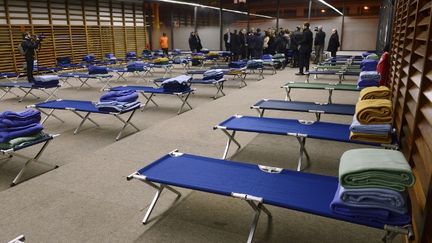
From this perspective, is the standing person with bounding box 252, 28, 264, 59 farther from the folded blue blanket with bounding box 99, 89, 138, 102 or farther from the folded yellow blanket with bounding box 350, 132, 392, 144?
the folded yellow blanket with bounding box 350, 132, 392, 144

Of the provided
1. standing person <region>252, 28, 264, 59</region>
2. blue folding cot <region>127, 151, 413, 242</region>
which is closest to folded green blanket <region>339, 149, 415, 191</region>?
blue folding cot <region>127, 151, 413, 242</region>

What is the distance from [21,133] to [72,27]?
1209 cm

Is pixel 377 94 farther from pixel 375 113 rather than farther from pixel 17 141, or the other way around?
pixel 17 141

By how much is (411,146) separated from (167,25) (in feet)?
64.6

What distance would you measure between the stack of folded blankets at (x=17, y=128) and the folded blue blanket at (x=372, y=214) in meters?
3.03

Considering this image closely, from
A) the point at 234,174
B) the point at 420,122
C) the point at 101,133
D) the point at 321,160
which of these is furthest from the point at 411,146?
the point at 101,133

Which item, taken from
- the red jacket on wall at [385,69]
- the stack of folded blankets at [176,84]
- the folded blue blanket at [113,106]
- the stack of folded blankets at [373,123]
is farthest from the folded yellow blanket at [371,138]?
the stack of folded blankets at [176,84]

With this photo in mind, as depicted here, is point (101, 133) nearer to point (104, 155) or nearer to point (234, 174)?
point (104, 155)

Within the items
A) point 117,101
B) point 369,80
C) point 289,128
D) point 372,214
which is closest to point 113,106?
point 117,101

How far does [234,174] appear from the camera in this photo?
2.63m

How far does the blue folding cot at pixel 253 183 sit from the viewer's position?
2100mm

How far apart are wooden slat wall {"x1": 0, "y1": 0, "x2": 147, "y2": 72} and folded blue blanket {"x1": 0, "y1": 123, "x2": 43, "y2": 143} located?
9.95 m

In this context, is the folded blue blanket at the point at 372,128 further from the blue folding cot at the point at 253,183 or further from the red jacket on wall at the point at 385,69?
the red jacket on wall at the point at 385,69

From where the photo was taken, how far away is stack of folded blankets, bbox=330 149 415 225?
5.87ft
